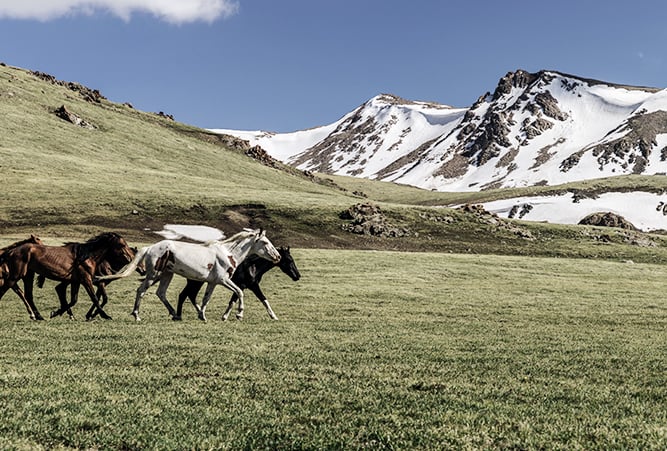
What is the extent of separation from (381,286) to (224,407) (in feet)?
92.2

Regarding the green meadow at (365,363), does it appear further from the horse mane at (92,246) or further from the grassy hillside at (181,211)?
the grassy hillside at (181,211)

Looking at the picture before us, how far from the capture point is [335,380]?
1106cm

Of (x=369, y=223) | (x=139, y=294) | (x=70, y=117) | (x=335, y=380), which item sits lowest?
(x=139, y=294)

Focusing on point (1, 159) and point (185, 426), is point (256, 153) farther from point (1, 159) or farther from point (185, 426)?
point (185, 426)

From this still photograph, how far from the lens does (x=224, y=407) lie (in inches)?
352

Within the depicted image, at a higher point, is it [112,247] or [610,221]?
[610,221]

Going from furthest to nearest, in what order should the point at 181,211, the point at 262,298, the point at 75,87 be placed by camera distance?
the point at 75,87 < the point at 181,211 < the point at 262,298

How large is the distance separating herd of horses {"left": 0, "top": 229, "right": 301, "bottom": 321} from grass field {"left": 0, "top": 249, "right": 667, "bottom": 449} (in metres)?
1.14

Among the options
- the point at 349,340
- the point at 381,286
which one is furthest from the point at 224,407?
the point at 381,286

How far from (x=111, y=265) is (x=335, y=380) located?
46.4ft

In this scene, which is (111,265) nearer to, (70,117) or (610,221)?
(610,221)

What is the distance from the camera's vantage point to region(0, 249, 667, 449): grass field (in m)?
7.59

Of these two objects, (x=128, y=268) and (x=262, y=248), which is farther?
(x=262, y=248)

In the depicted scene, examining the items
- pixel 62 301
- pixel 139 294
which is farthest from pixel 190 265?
pixel 62 301
